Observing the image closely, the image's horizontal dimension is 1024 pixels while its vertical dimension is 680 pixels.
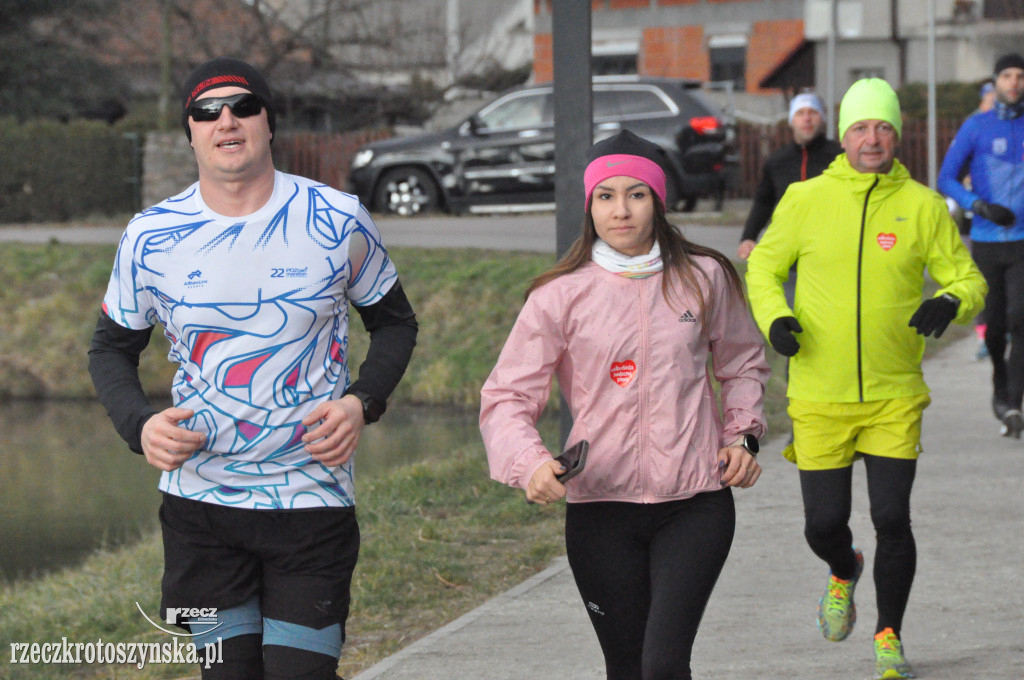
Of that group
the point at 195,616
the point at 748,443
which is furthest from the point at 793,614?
the point at 195,616

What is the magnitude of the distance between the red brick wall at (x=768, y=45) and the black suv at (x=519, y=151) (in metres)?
26.9

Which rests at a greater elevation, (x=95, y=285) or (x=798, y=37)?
(x=798, y=37)

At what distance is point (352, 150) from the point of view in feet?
88.3

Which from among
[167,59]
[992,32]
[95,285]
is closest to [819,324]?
[95,285]

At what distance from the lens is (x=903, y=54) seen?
41219 mm

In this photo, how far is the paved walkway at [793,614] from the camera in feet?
15.9

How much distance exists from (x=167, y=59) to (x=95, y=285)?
12.3 m

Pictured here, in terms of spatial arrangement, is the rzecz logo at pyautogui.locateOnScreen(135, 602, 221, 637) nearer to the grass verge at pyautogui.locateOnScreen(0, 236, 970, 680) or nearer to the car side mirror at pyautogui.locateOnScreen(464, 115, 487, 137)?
the grass verge at pyautogui.locateOnScreen(0, 236, 970, 680)

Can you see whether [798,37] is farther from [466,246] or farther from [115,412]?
[115,412]

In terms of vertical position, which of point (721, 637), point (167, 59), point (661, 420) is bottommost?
point (721, 637)

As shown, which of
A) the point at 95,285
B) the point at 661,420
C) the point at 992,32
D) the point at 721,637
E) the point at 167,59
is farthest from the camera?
the point at 992,32

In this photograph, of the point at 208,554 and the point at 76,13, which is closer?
the point at 208,554

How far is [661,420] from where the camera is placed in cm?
360

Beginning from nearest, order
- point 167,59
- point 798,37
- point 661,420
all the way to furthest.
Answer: point 661,420
point 167,59
point 798,37
